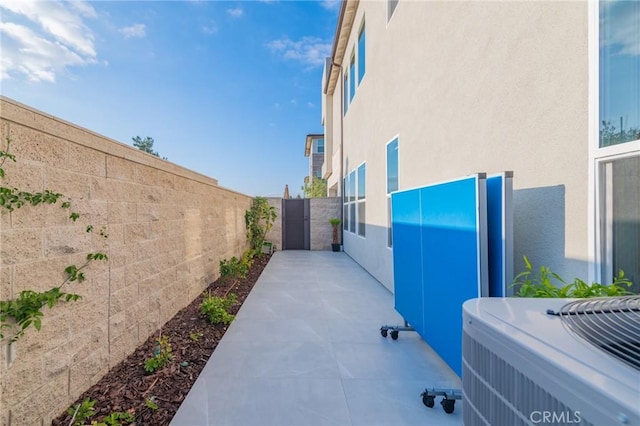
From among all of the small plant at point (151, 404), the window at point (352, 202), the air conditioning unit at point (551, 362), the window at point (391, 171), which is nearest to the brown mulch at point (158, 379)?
the small plant at point (151, 404)

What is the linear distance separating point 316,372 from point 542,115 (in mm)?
2667

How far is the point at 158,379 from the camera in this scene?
2346 millimetres

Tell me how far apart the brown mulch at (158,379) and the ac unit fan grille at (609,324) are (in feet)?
7.69

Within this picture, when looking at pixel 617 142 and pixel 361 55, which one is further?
pixel 361 55

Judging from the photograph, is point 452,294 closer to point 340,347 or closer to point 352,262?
point 340,347

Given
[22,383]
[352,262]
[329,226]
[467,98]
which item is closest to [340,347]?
[22,383]

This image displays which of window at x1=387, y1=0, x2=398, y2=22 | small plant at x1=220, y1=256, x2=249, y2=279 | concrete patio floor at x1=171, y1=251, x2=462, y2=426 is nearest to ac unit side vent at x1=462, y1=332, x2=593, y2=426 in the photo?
concrete patio floor at x1=171, y1=251, x2=462, y2=426

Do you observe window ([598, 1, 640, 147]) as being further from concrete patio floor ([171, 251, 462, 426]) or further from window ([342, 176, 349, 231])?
window ([342, 176, 349, 231])

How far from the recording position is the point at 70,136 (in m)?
1.99

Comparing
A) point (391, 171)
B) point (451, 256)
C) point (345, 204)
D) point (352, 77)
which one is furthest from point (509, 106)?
point (345, 204)

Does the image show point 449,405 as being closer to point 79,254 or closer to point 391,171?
point 79,254

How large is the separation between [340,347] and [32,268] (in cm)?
259

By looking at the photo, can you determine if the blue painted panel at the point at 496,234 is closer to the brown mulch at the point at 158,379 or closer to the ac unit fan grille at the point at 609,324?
the ac unit fan grille at the point at 609,324

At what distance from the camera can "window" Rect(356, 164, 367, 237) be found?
24.0 ft
